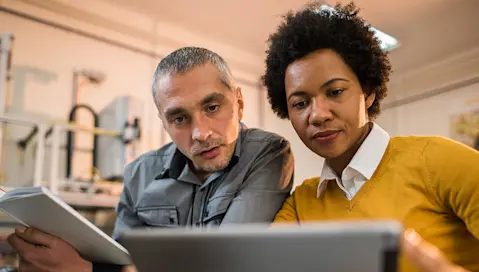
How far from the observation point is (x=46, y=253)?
0.89 meters

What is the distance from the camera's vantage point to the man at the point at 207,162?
998 millimetres

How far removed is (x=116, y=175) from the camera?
248cm

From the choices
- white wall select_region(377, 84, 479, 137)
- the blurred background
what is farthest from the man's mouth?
white wall select_region(377, 84, 479, 137)

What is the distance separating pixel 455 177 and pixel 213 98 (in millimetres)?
552

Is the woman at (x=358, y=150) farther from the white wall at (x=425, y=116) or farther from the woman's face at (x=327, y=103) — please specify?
the white wall at (x=425, y=116)

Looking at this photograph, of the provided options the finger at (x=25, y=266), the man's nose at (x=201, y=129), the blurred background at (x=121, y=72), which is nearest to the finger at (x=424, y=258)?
the man's nose at (x=201, y=129)

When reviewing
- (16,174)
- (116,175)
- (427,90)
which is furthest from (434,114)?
(16,174)

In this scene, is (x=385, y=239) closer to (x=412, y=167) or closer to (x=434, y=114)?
(x=412, y=167)

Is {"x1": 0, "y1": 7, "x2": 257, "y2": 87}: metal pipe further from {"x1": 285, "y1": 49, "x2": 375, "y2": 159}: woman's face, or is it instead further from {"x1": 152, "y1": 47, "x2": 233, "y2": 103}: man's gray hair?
{"x1": 285, "y1": 49, "x2": 375, "y2": 159}: woman's face

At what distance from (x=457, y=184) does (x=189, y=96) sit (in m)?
0.60

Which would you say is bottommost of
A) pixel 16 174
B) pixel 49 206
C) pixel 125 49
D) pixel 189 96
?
pixel 16 174

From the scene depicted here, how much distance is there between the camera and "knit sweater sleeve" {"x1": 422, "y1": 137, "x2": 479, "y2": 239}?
712mm

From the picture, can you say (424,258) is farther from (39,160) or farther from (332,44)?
(39,160)

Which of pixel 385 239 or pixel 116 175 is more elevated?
pixel 385 239
